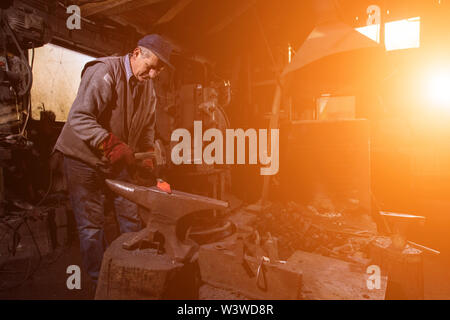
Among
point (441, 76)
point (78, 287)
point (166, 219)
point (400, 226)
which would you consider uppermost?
point (441, 76)

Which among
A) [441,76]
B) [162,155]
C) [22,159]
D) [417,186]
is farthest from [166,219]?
[441,76]

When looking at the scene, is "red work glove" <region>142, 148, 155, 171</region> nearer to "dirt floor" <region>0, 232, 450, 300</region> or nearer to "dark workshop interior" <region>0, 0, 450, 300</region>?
"dark workshop interior" <region>0, 0, 450, 300</region>

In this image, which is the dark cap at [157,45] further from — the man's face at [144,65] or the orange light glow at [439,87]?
the orange light glow at [439,87]

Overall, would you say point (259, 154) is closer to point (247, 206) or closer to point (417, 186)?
point (247, 206)

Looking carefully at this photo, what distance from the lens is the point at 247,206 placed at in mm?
6227

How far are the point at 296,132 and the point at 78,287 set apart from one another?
4.86 meters

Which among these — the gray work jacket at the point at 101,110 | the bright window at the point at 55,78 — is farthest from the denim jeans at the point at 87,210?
the bright window at the point at 55,78

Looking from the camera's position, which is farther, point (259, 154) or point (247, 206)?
point (259, 154)

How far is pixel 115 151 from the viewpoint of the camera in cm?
248

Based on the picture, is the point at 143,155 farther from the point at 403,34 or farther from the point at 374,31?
the point at 403,34

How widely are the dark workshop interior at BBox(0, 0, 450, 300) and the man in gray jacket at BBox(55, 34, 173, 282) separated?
0.02 m

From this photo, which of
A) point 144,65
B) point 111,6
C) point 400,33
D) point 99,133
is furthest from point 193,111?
point 400,33

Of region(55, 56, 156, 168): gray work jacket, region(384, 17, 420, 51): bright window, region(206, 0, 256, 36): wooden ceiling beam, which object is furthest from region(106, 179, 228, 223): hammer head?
region(384, 17, 420, 51): bright window

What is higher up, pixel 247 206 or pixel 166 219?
pixel 166 219
